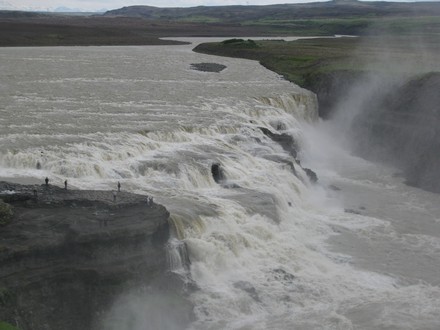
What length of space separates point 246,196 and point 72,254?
11.5 m

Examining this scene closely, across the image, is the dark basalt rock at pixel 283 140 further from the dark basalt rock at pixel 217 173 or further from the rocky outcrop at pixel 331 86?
the rocky outcrop at pixel 331 86

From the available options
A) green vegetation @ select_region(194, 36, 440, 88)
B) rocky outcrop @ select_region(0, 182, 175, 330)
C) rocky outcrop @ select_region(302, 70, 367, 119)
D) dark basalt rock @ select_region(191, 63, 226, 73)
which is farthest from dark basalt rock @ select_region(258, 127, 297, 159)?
dark basalt rock @ select_region(191, 63, 226, 73)

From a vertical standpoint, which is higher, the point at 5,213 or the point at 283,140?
the point at 5,213

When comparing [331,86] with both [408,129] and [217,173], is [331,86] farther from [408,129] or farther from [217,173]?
[217,173]

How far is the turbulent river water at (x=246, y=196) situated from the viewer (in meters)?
20.5

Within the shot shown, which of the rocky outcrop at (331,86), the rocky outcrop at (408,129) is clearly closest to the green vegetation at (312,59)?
the rocky outcrop at (331,86)

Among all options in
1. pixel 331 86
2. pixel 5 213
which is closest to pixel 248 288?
pixel 5 213

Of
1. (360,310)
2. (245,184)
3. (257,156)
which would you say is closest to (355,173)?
(257,156)

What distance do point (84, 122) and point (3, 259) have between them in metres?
18.6

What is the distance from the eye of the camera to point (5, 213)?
58.2ft

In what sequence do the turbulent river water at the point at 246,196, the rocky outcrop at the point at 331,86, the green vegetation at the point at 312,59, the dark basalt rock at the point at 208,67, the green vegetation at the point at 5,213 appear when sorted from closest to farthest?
1. the green vegetation at the point at 5,213
2. the turbulent river water at the point at 246,196
3. the rocky outcrop at the point at 331,86
4. the green vegetation at the point at 312,59
5. the dark basalt rock at the point at 208,67

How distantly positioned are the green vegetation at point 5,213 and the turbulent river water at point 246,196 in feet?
14.7

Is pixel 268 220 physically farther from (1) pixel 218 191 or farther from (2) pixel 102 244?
(2) pixel 102 244

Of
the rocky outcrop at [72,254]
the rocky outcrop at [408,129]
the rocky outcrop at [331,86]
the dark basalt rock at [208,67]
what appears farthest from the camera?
the dark basalt rock at [208,67]
